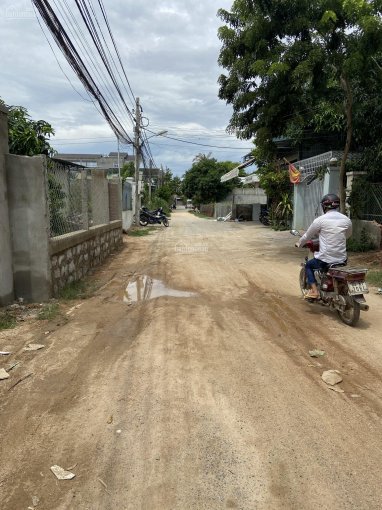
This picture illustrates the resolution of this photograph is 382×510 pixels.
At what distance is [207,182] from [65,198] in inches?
1674

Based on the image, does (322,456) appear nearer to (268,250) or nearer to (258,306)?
(258,306)

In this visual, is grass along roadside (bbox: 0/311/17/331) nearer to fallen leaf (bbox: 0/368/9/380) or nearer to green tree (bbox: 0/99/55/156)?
fallen leaf (bbox: 0/368/9/380)

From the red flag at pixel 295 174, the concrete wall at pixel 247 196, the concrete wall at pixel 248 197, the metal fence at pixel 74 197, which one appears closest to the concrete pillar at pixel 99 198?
the metal fence at pixel 74 197

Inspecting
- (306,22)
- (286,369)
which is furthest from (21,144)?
(306,22)

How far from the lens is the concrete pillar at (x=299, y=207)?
20641 millimetres

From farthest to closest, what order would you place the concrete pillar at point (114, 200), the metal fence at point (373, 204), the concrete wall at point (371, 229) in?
the concrete pillar at point (114, 200) < the metal fence at point (373, 204) < the concrete wall at point (371, 229)

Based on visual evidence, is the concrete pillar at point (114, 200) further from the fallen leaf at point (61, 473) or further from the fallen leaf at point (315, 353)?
the fallen leaf at point (61, 473)

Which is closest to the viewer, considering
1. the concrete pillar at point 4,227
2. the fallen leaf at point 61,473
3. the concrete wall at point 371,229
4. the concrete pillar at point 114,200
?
the fallen leaf at point 61,473

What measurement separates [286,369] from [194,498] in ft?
6.47

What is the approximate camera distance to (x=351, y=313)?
557cm

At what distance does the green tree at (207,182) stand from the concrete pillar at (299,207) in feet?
89.9

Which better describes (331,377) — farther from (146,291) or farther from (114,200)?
(114,200)

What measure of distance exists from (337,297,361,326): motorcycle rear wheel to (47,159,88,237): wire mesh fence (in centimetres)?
436

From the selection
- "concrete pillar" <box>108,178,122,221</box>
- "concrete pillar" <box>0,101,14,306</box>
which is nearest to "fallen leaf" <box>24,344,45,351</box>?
"concrete pillar" <box>0,101,14,306</box>
